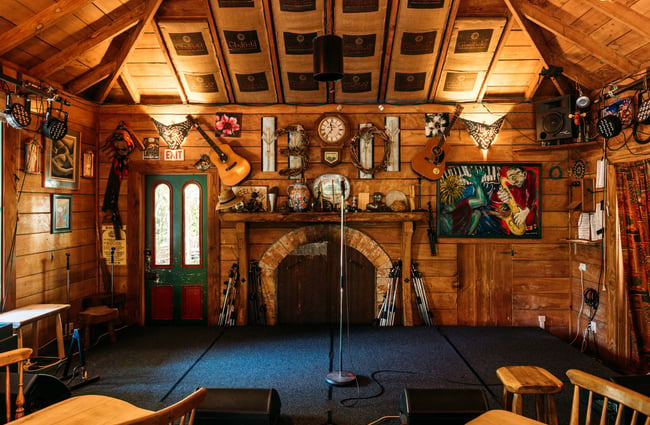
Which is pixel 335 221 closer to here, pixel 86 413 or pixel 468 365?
pixel 468 365

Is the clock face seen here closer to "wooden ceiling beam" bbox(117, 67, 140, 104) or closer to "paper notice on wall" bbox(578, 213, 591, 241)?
"wooden ceiling beam" bbox(117, 67, 140, 104)

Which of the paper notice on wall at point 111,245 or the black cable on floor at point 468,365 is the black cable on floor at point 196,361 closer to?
the paper notice on wall at point 111,245

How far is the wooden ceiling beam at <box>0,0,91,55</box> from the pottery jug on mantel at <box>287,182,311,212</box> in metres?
2.85

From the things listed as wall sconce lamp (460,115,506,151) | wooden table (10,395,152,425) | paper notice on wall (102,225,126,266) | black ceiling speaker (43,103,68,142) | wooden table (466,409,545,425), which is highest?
wall sconce lamp (460,115,506,151)

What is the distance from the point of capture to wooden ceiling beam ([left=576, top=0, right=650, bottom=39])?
3512 mm

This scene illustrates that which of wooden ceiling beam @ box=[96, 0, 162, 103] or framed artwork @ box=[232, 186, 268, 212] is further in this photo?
framed artwork @ box=[232, 186, 268, 212]

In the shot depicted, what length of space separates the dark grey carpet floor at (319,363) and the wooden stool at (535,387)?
1024 mm

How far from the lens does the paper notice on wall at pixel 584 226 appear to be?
191 inches

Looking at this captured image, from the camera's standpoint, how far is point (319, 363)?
163 inches

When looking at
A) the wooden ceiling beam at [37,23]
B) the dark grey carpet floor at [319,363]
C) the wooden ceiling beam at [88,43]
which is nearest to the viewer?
the dark grey carpet floor at [319,363]

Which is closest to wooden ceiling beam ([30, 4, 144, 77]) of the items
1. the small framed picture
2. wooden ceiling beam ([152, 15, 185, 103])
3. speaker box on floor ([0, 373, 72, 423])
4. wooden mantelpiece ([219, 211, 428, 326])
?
wooden ceiling beam ([152, 15, 185, 103])

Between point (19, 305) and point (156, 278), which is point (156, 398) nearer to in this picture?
point (19, 305)

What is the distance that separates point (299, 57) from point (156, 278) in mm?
3384

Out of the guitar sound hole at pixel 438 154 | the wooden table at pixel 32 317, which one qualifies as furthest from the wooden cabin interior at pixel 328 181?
the wooden table at pixel 32 317
